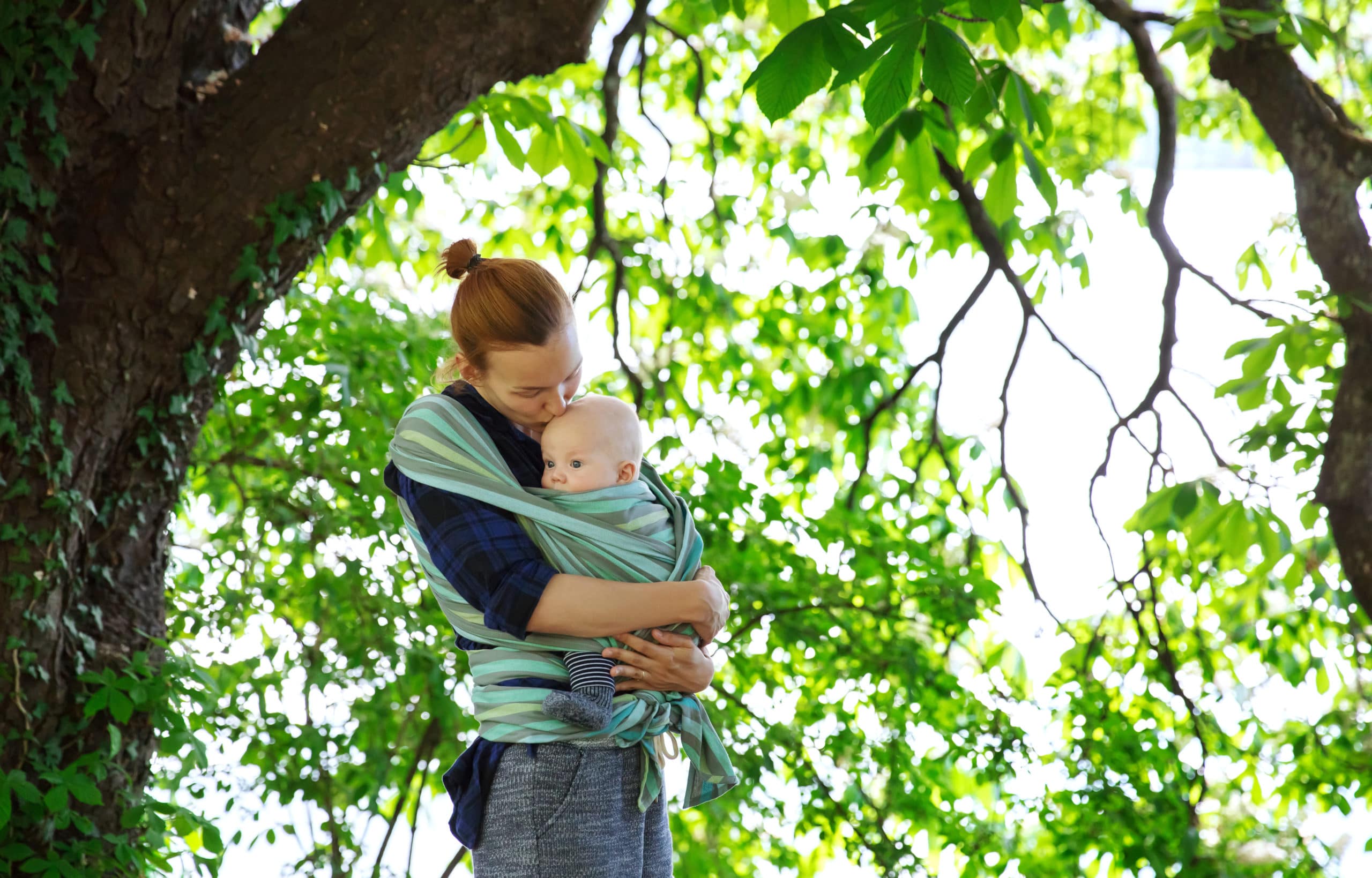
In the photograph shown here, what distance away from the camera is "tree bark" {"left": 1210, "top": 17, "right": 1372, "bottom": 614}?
8.14 feet

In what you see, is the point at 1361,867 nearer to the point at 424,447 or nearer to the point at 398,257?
the point at 398,257

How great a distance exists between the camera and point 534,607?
1166 millimetres

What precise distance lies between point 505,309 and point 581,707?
0.44 metres

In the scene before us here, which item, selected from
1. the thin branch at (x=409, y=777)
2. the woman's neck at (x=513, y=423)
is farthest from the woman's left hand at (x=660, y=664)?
the thin branch at (x=409, y=777)

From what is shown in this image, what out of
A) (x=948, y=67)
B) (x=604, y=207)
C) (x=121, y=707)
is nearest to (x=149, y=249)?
(x=121, y=707)

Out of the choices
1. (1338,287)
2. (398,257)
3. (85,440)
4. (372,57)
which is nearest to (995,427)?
(1338,287)

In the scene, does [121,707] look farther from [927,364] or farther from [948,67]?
[927,364]

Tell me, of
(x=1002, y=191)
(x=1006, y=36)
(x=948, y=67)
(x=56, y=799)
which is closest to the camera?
(x=948, y=67)

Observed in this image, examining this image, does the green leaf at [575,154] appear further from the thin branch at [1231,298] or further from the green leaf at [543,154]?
the thin branch at [1231,298]

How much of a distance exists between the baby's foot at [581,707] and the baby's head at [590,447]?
0.22 meters

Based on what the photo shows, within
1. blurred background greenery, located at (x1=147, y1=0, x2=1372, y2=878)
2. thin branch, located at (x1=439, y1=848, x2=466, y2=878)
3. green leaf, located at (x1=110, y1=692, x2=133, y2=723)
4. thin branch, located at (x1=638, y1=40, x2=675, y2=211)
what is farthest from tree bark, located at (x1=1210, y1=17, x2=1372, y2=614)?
green leaf, located at (x1=110, y1=692, x2=133, y2=723)

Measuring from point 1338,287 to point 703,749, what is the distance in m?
2.03

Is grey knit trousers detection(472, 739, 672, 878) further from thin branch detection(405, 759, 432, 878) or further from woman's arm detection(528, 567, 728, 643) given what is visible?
thin branch detection(405, 759, 432, 878)

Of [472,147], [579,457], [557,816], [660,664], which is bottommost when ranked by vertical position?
[557,816]
